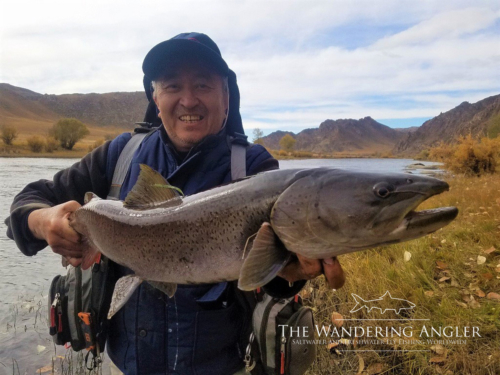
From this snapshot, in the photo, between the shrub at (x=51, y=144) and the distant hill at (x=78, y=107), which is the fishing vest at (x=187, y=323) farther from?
the distant hill at (x=78, y=107)

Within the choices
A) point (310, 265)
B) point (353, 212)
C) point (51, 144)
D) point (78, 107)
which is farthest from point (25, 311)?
point (78, 107)

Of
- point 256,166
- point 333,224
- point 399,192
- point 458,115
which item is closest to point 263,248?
point 333,224

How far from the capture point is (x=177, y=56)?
8.39 feet

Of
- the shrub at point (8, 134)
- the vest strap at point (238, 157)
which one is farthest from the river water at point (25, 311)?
the shrub at point (8, 134)

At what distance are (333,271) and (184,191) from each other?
1.18 m

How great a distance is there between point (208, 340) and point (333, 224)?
47.8 inches

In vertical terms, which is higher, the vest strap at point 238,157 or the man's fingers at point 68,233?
the vest strap at point 238,157

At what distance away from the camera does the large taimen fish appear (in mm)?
1592

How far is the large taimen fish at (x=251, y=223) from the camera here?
5.22 ft

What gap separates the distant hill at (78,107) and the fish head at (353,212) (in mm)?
139431

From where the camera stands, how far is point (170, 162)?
8.36 feet

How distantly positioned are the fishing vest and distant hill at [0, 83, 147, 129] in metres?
139

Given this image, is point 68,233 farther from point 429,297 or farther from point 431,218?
point 429,297

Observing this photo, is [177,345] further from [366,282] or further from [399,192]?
[366,282]
